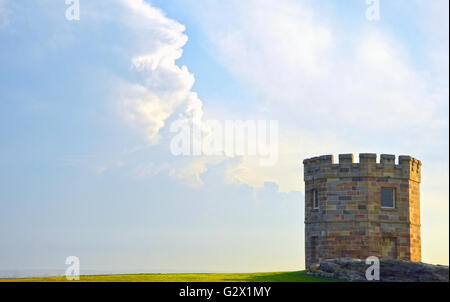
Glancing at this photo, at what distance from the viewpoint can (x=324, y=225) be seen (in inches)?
1318

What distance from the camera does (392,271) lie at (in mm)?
27516

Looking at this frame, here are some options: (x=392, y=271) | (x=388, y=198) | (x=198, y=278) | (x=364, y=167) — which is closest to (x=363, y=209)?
(x=388, y=198)

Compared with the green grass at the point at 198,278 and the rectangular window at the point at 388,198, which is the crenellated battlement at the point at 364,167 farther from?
the green grass at the point at 198,278

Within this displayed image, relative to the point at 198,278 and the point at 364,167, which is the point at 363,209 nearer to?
the point at 364,167

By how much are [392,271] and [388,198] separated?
7.14 m

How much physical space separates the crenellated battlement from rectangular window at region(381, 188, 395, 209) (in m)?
0.83

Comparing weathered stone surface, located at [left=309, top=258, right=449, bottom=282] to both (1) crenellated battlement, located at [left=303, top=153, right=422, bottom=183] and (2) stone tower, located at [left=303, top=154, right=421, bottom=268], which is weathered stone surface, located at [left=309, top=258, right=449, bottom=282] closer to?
(2) stone tower, located at [left=303, top=154, right=421, bottom=268]
